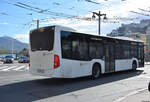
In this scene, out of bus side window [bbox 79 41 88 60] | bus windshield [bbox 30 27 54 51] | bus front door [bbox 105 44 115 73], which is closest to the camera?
bus windshield [bbox 30 27 54 51]

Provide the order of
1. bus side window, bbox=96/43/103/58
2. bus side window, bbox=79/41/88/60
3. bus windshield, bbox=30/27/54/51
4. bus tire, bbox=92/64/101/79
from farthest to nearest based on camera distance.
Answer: bus side window, bbox=96/43/103/58 → bus tire, bbox=92/64/101/79 → bus side window, bbox=79/41/88/60 → bus windshield, bbox=30/27/54/51

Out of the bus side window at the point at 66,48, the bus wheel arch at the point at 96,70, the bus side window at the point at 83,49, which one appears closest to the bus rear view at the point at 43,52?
the bus side window at the point at 66,48

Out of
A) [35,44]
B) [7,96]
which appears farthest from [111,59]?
[7,96]

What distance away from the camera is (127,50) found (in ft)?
46.5

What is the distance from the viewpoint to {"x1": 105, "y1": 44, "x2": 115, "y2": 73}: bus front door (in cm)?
1185

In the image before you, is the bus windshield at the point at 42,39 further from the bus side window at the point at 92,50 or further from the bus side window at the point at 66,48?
the bus side window at the point at 92,50

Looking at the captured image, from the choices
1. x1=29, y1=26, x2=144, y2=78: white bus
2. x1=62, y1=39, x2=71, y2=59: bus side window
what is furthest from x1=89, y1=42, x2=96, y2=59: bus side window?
x1=62, y1=39, x2=71, y2=59: bus side window

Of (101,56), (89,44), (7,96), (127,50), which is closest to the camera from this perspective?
(7,96)

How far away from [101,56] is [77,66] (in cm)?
258

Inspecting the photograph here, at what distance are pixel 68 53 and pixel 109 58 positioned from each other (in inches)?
166

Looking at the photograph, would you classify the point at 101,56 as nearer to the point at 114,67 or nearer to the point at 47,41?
the point at 114,67

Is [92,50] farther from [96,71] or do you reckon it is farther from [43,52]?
[43,52]

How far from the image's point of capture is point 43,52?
8.95 m

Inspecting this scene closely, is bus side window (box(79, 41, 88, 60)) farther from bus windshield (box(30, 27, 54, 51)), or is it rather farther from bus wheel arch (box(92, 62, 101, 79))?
bus windshield (box(30, 27, 54, 51))
